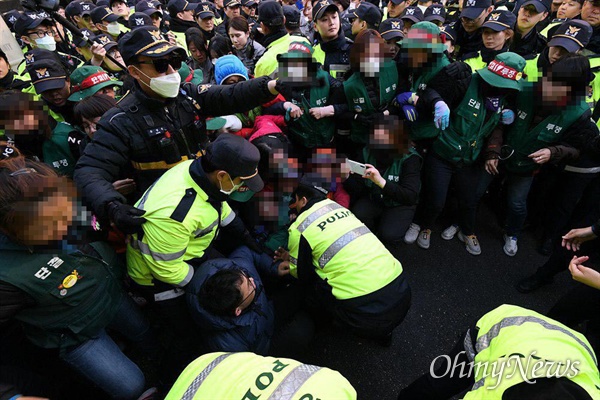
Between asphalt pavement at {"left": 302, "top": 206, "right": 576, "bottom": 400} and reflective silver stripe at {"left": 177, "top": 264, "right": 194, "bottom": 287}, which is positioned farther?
asphalt pavement at {"left": 302, "top": 206, "right": 576, "bottom": 400}

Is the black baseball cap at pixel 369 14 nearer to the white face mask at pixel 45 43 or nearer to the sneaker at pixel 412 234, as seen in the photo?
the sneaker at pixel 412 234

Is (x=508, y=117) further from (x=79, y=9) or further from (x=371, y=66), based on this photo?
(x=79, y=9)

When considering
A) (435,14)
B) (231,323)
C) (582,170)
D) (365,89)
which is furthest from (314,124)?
(435,14)

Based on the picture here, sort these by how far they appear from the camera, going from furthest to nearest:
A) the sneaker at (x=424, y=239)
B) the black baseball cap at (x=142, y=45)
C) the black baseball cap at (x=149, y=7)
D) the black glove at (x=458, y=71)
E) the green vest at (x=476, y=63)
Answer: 1. the black baseball cap at (x=149, y=7)
2. the sneaker at (x=424, y=239)
3. the green vest at (x=476, y=63)
4. the black glove at (x=458, y=71)
5. the black baseball cap at (x=142, y=45)

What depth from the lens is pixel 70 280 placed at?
1.66 meters

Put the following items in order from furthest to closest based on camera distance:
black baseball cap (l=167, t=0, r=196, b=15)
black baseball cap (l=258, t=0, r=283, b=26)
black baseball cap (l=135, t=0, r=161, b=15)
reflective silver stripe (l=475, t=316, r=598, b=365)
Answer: black baseball cap (l=167, t=0, r=196, b=15) → black baseball cap (l=135, t=0, r=161, b=15) → black baseball cap (l=258, t=0, r=283, b=26) → reflective silver stripe (l=475, t=316, r=598, b=365)

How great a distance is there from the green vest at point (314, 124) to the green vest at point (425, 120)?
80cm

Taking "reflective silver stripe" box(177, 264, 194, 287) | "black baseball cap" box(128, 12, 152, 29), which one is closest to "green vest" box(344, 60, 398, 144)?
"reflective silver stripe" box(177, 264, 194, 287)

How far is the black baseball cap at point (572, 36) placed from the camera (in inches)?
115

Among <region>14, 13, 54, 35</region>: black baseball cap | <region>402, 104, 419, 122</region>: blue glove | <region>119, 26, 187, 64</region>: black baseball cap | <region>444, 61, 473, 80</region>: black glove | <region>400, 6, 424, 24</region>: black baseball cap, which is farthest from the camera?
<region>400, 6, 424, 24</region>: black baseball cap

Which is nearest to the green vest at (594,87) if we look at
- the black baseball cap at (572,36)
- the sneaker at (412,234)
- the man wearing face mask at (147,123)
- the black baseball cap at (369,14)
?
the black baseball cap at (572,36)

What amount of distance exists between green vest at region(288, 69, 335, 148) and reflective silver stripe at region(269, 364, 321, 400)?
257cm

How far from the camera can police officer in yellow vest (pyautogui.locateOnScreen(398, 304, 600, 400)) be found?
1.12 metres

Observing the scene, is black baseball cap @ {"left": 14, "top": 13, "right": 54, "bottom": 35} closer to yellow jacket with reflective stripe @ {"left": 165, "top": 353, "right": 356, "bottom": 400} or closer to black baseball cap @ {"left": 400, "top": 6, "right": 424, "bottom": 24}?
black baseball cap @ {"left": 400, "top": 6, "right": 424, "bottom": 24}
